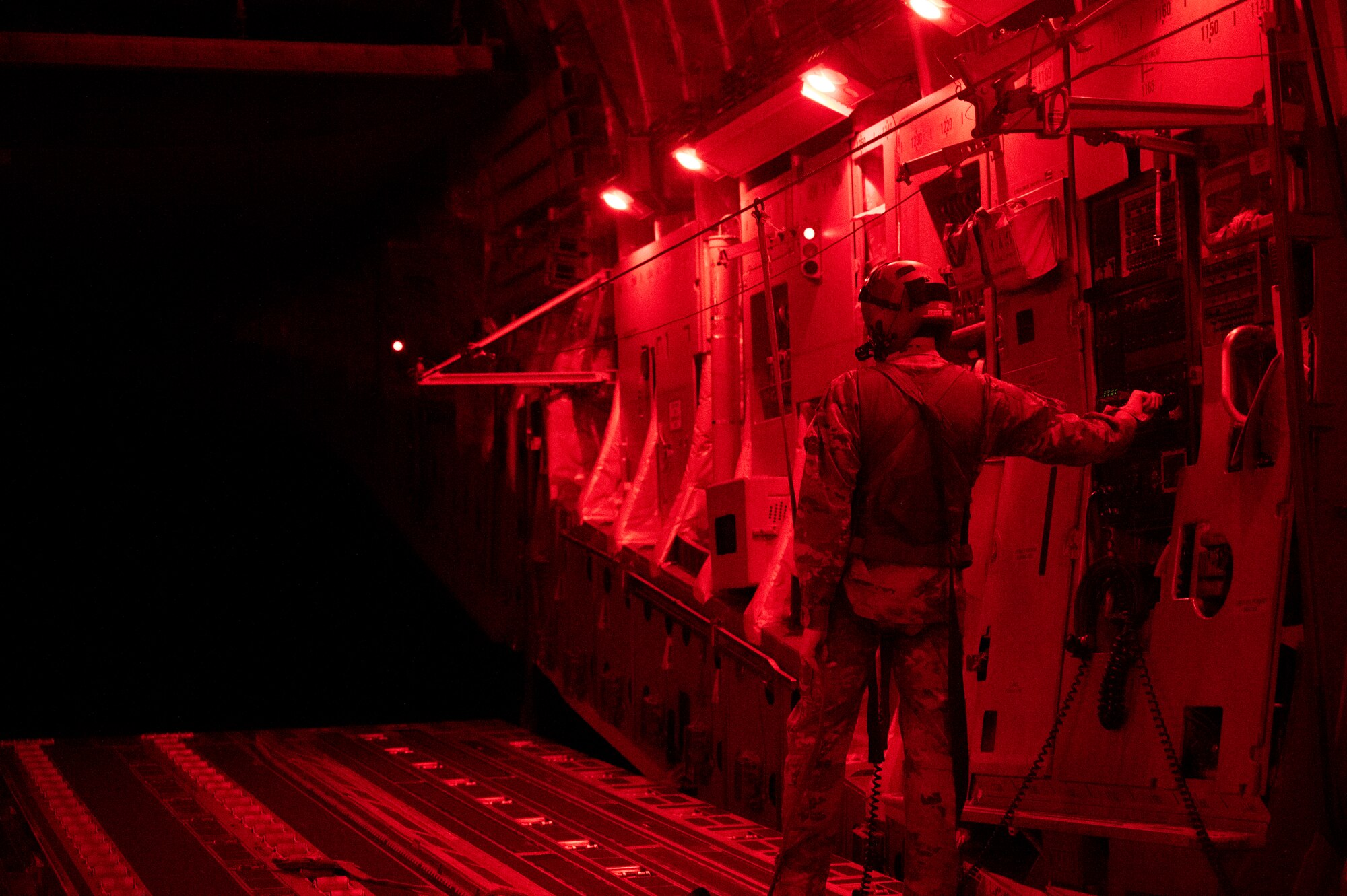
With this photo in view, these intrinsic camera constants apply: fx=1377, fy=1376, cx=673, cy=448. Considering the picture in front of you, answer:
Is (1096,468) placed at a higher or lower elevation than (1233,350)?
lower

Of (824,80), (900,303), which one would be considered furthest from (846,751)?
(824,80)

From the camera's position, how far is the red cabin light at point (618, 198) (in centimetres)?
944

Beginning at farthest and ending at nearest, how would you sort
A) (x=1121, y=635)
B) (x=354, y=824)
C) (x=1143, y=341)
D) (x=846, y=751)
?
1. (x=354, y=824)
2. (x=1143, y=341)
3. (x=1121, y=635)
4. (x=846, y=751)

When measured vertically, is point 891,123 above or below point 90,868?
above

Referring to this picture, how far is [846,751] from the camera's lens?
3.91 m

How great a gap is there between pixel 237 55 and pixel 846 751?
7.92m

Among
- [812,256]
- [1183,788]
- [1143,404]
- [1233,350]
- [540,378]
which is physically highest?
[812,256]

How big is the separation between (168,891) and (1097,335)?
382 cm

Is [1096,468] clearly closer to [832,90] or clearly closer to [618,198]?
[832,90]

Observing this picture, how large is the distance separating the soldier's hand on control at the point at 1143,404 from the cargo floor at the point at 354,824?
6.05 feet

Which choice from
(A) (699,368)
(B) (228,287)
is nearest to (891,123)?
(A) (699,368)

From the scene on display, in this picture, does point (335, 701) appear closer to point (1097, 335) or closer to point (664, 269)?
point (664, 269)

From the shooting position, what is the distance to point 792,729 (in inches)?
157

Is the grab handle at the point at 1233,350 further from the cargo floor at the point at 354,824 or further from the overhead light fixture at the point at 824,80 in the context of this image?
the overhead light fixture at the point at 824,80
